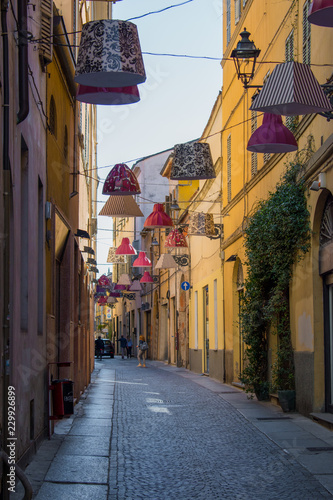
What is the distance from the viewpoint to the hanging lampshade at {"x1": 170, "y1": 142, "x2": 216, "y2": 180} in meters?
17.4

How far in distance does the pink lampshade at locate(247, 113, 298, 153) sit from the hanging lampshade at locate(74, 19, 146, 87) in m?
3.90

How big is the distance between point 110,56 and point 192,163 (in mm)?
8720

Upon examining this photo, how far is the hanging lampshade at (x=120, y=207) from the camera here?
61.9 feet

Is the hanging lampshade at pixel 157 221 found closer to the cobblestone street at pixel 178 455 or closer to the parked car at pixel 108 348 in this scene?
the cobblestone street at pixel 178 455

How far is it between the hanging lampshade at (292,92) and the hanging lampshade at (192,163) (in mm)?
7528

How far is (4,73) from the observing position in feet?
23.3

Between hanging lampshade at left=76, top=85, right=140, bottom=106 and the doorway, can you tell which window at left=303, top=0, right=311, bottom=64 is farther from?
the doorway

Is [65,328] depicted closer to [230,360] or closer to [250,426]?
[250,426]

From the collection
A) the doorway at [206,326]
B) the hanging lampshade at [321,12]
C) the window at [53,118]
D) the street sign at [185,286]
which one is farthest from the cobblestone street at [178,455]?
the street sign at [185,286]

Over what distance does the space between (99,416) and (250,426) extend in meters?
3.17

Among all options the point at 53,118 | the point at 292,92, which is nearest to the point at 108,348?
the point at 53,118

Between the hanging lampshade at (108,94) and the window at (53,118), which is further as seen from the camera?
the window at (53,118)

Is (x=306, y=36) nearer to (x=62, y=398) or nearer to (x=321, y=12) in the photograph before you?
(x=321, y=12)

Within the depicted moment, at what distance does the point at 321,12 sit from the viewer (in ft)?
28.8
